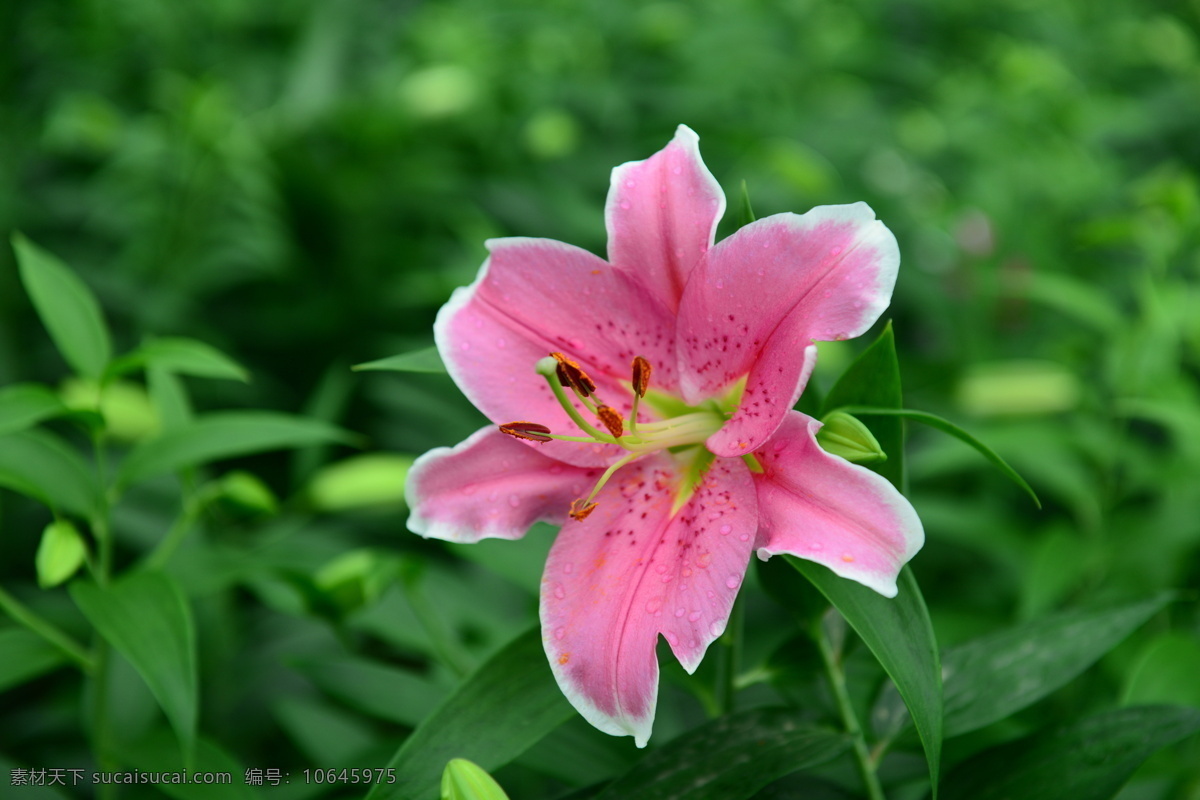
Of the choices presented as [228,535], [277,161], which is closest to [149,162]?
[277,161]

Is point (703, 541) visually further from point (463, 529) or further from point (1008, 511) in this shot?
point (1008, 511)

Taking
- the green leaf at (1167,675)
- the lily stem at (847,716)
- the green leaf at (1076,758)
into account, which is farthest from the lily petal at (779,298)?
the green leaf at (1167,675)

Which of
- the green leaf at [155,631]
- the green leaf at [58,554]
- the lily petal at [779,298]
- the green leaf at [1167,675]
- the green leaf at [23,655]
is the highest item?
the lily petal at [779,298]

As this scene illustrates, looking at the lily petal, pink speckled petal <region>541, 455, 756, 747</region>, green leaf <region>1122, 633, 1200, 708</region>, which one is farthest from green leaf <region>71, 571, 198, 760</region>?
green leaf <region>1122, 633, 1200, 708</region>

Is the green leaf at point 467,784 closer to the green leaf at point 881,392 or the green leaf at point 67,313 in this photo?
the green leaf at point 881,392

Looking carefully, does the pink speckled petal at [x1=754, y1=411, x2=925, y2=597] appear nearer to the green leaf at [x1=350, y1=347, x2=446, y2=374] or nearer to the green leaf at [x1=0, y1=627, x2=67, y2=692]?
the green leaf at [x1=350, y1=347, x2=446, y2=374]

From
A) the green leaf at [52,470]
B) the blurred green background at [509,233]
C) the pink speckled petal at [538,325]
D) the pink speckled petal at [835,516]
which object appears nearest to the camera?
the pink speckled petal at [835,516]

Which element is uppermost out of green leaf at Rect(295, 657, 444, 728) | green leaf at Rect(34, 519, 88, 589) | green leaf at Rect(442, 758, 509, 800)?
green leaf at Rect(442, 758, 509, 800)
